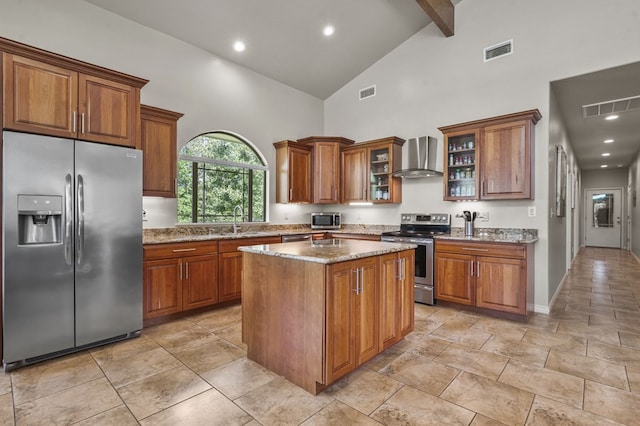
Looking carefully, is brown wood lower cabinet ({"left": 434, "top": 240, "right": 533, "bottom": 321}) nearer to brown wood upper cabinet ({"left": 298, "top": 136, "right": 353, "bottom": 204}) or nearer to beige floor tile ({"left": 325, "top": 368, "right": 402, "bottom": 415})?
beige floor tile ({"left": 325, "top": 368, "right": 402, "bottom": 415})

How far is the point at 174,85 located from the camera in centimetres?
429

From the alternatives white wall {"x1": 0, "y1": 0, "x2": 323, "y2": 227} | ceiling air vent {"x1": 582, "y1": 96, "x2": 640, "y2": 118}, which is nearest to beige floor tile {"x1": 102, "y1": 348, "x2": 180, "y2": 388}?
white wall {"x1": 0, "y1": 0, "x2": 323, "y2": 227}

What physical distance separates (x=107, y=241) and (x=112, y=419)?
1577mm

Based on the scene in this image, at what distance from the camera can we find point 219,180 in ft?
16.3

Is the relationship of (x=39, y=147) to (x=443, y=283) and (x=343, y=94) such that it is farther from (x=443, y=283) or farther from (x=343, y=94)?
(x=343, y=94)

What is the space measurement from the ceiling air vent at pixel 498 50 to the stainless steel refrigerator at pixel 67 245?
15.1ft

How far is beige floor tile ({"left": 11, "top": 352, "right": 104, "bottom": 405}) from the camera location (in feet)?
7.16

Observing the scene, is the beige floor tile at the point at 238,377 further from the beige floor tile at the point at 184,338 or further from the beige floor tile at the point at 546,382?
the beige floor tile at the point at 546,382

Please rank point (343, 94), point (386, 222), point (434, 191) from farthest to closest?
1. point (343, 94)
2. point (386, 222)
3. point (434, 191)

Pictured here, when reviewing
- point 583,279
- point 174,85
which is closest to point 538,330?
point 583,279

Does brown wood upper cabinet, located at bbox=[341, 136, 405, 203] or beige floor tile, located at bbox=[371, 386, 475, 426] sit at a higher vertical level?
brown wood upper cabinet, located at bbox=[341, 136, 405, 203]

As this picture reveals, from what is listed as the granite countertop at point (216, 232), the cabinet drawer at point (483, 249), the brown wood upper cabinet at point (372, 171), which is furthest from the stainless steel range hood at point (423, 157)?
the cabinet drawer at point (483, 249)

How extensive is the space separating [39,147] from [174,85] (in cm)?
209

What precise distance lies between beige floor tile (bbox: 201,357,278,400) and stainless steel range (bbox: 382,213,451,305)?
2.57m
